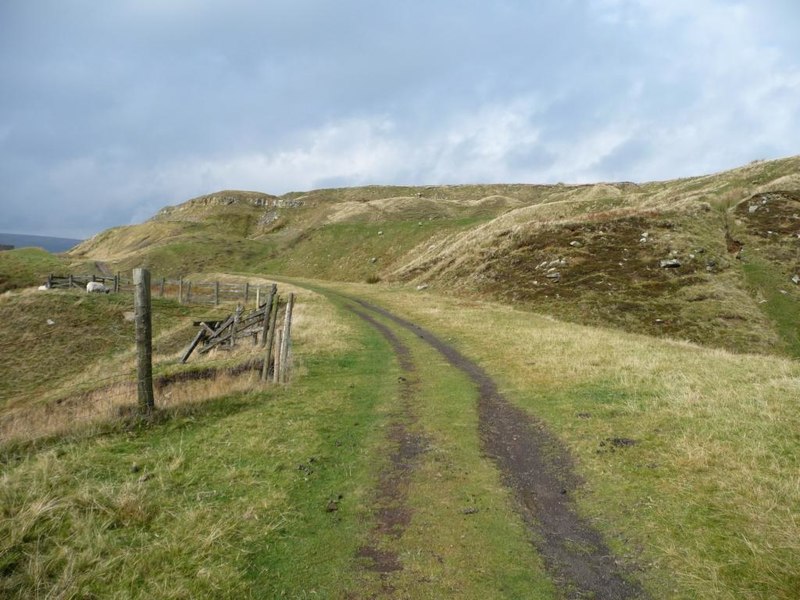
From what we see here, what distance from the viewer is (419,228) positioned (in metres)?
76.4

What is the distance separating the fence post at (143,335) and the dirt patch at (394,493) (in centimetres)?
599

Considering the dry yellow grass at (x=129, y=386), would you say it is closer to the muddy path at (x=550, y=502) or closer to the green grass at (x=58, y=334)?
the green grass at (x=58, y=334)

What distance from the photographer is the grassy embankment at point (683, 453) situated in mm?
5892

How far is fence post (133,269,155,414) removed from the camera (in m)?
11.0

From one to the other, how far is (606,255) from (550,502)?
3934 cm

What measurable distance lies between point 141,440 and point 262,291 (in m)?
34.2

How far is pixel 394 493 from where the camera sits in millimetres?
8023

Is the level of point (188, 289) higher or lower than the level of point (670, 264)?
lower

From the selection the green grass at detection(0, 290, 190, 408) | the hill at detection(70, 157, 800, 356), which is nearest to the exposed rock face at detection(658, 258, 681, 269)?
the hill at detection(70, 157, 800, 356)

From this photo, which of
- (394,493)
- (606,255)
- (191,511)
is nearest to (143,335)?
(191,511)

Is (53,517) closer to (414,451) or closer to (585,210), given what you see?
(414,451)

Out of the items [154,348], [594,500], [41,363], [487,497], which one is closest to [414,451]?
[487,497]

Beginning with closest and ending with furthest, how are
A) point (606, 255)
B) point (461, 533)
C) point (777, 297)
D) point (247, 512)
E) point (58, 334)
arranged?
point (461, 533), point (247, 512), point (58, 334), point (777, 297), point (606, 255)

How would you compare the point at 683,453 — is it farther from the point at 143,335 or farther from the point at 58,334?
the point at 58,334
